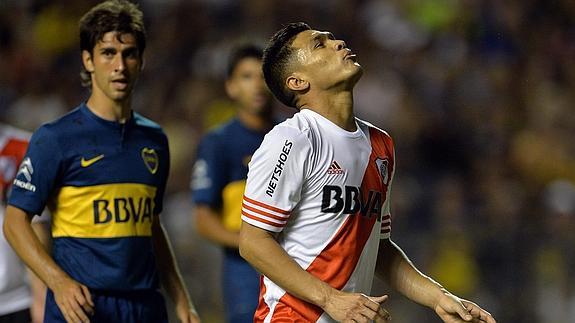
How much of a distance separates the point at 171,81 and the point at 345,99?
7.55 m

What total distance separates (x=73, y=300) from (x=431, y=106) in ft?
24.1

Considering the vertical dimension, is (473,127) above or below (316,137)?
below

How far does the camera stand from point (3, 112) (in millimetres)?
11609

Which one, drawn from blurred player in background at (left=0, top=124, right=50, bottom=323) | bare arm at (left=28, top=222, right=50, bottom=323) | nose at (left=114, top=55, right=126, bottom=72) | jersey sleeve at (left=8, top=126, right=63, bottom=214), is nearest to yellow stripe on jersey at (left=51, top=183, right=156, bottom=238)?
jersey sleeve at (left=8, top=126, right=63, bottom=214)

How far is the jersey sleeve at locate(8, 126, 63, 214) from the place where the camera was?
18.1ft

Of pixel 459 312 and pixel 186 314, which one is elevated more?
pixel 459 312

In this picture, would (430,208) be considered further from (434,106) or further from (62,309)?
(62,309)

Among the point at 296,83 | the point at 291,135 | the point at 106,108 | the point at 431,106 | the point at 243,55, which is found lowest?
the point at 431,106

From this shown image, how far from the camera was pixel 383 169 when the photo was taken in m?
4.94

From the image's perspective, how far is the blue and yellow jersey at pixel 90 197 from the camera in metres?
5.53

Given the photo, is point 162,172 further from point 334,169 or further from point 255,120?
point 255,120

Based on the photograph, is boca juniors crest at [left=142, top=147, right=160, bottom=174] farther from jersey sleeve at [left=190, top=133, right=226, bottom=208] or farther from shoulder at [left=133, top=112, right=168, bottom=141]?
jersey sleeve at [left=190, top=133, right=226, bottom=208]

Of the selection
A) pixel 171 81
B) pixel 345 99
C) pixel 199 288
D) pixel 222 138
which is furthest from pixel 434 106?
pixel 345 99

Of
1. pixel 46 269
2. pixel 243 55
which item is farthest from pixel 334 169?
pixel 243 55
